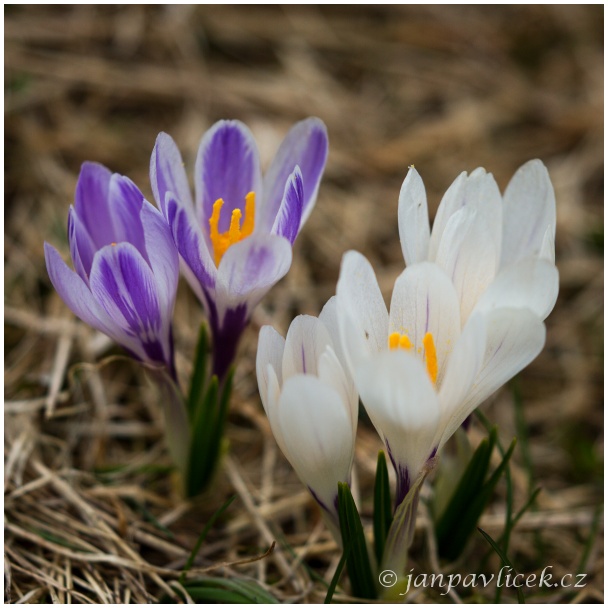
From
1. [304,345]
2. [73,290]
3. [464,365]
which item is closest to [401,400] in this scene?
[464,365]

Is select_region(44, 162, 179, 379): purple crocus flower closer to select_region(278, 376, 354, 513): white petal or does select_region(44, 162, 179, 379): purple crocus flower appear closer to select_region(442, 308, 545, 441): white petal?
select_region(278, 376, 354, 513): white petal

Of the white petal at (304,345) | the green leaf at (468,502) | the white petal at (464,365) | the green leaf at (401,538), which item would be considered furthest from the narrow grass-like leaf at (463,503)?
the white petal at (304,345)

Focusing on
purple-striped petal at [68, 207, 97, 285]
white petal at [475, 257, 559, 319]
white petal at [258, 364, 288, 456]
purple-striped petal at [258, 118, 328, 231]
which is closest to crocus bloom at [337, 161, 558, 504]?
white petal at [475, 257, 559, 319]

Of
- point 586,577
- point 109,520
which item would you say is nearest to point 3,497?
point 109,520

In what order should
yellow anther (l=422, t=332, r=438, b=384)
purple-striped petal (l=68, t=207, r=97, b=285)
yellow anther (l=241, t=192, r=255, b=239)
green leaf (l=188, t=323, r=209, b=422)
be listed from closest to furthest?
yellow anther (l=422, t=332, r=438, b=384) → purple-striped petal (l=68, t=207, r=97, b=285) → yellow anther (l=241, t=192, r=255, b=239) → green leaf (l=188, t=323, r=209, b=422)

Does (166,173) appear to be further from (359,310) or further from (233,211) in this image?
(359,310)

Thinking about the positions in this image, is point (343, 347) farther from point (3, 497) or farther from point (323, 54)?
point (323, 54)

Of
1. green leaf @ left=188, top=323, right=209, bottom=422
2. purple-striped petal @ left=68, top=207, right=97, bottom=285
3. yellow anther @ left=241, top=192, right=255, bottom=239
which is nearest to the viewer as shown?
purple-striped petal @ left=68, top=207, right=97, bottom=285
